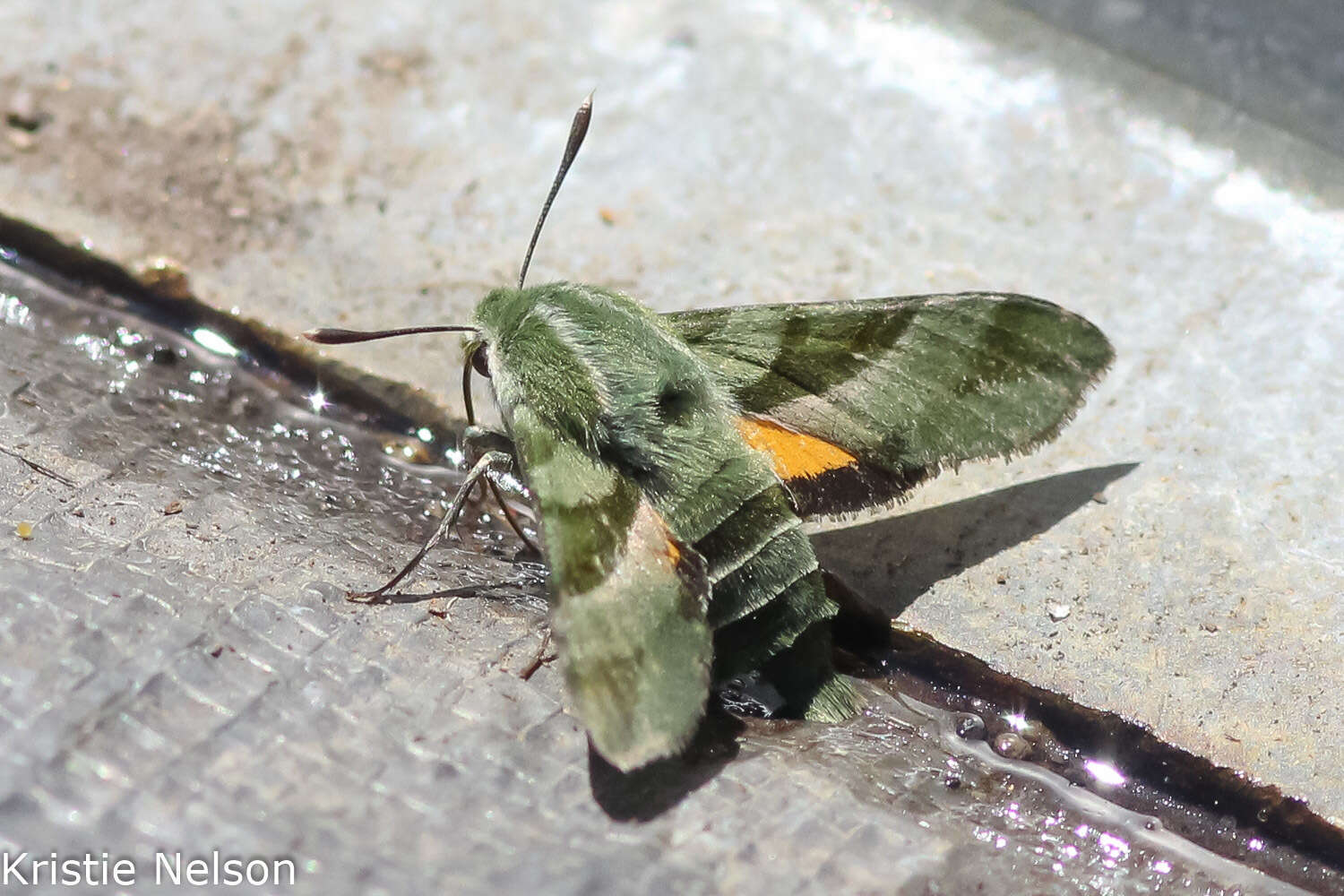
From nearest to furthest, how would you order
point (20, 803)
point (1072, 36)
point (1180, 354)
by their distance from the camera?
1. point (20, 803)
2. point (1180, 354)
3. point (1072, 36)

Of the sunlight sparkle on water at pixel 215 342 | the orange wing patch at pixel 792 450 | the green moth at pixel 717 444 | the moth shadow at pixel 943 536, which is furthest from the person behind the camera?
the sunlight sparkle on water at pixel 215 342

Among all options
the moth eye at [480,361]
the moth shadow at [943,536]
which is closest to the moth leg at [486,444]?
the moth eye at [480,361]

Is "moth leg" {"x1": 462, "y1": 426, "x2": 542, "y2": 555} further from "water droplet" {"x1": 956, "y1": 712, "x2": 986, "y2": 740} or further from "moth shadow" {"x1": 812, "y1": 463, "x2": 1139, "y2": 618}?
"water droplet" {"x1": 956, "y1": 712, "x2": 986, "y2": 740}

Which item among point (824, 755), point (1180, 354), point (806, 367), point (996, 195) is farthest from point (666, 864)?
point (996, 195)

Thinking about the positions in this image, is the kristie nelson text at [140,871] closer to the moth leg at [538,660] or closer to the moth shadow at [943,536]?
the moth leg at [538,660]

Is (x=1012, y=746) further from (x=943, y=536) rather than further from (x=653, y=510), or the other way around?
(x=653, y=510)

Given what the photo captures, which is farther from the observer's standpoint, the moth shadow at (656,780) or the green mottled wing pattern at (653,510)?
the green mottled wing pattern at (653,510)

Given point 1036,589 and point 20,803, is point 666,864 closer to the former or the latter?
point 20,803
